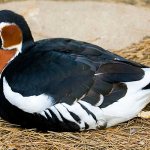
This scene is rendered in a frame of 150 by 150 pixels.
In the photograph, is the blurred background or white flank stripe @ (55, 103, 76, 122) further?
the blurred background

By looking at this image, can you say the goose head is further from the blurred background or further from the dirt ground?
the blurred background

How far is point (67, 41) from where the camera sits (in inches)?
161

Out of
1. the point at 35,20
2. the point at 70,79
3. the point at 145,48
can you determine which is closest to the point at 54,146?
the point at 70,79

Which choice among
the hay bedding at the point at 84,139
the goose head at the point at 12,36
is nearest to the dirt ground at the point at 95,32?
the hay bedding at the point at 84,139

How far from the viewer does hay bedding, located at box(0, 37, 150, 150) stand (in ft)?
12.6

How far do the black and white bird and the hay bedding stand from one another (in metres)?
0.06

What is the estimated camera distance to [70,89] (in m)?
3.74

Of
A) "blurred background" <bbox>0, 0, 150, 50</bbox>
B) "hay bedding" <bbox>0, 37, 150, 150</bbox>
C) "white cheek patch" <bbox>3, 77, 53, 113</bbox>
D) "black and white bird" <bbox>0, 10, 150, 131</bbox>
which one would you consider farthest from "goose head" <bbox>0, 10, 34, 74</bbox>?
"blurred background" <bbox>0, 0, 150, 50</bbox>

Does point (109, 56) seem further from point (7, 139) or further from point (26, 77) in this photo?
point (7, 139)

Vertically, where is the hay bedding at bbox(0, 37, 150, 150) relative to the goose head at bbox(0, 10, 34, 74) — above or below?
below

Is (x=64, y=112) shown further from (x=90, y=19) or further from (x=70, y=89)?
(x=90, y=19)

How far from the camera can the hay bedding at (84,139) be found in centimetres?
384

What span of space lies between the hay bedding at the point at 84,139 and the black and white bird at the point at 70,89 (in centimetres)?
6

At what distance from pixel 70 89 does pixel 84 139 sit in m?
Answer: 0.37
